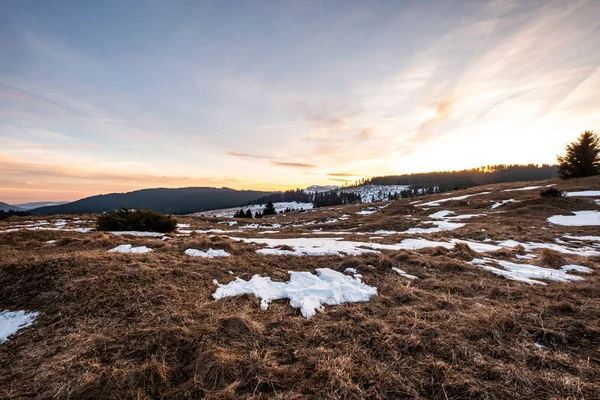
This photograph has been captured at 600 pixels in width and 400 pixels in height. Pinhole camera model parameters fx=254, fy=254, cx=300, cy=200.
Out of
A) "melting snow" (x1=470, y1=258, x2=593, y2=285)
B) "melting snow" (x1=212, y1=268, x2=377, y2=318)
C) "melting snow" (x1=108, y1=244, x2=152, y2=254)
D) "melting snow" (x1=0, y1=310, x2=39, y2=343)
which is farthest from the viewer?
"melting snow" (x1=108, y1=244, x2=152, y2=254)

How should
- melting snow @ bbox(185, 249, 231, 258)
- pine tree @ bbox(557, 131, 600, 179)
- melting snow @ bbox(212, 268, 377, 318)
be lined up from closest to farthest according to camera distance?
melting snow @ bbox(212, 268, 377, 318) < melting snow @ bbox(185, 249, 231, 258) < pine tree @ bbox(557, 131, 600, 179)

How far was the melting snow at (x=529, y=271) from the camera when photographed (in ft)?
21.1

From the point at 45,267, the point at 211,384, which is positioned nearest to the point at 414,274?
the point at 211,384

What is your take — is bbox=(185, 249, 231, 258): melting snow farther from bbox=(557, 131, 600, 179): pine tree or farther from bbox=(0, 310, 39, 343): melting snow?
bbox=(557, 131, 600, 179): pine tree

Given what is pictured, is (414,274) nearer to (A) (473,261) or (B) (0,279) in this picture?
(A) (473,261)

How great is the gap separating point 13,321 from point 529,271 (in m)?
11.5

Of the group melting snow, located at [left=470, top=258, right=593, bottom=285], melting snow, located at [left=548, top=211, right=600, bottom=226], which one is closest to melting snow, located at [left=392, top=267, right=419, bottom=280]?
melting snow, located at [left=470, top=258, right=593, bottom=285]

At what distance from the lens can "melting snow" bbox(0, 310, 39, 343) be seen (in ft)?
12.5

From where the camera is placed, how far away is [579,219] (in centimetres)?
1809

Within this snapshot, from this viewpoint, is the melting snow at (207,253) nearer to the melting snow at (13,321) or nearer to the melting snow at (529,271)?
the melting snow at (13,321)

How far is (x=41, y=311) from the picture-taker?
4309 mm

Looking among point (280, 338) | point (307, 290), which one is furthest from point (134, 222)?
point (280, 338)

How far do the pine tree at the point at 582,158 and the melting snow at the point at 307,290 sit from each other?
4896 centimetres

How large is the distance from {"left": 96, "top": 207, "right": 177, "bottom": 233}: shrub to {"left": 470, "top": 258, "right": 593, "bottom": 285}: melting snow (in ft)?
53.0
